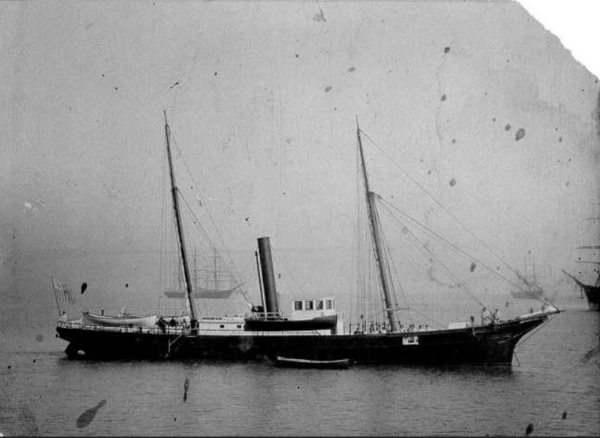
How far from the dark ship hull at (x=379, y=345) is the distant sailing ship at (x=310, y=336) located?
5cm

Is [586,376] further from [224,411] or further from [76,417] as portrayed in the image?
[76,417]

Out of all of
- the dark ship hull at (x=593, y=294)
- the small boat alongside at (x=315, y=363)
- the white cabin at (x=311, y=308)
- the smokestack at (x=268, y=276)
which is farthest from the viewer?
the dark ship hull at (x=593, y=294)

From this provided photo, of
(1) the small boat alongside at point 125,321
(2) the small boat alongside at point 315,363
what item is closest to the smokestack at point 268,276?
(2) the small boat alongside at point 315,363

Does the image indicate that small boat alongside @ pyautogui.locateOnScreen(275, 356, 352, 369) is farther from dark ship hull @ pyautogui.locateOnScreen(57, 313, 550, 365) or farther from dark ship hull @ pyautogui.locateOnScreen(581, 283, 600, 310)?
dark ship hull @ pyautogui.locateOnScreen(581, 283, 600, 310)

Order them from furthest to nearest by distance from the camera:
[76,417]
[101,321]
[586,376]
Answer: [101,321] < [586,376] < [76,417]

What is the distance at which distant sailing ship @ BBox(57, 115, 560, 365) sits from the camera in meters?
36.5

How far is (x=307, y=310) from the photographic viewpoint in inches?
1497

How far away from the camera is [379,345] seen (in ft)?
121

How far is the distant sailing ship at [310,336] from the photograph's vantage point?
120ft

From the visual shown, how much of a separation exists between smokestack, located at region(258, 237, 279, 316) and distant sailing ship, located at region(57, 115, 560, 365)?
0.19 ft

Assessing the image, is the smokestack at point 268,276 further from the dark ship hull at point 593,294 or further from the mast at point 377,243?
the dark ship hull at point 593,294

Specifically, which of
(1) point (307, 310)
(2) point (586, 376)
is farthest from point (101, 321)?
(2) point (586, 376)

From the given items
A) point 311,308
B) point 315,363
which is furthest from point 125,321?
point 315,363

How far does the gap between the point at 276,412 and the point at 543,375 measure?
17.3 m
